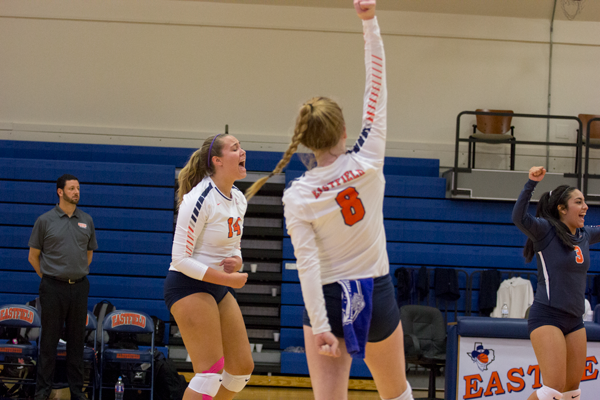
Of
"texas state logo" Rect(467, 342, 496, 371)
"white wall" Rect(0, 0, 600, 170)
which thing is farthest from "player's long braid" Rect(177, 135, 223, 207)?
"white wall" Rect(0, 0, 600, 170)

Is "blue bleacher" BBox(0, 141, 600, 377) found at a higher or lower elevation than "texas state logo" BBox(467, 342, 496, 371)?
higher

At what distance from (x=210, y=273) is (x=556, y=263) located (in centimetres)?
219

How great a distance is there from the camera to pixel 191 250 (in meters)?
2.91

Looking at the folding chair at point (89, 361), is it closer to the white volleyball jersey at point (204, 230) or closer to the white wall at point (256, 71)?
the white volleyball jersey at point (204, 230)

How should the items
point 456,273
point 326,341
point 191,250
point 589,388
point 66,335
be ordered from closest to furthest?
1. point 326,341
2. point 191,250
3. point 589,388
4. point 66,335
5. point 456,273

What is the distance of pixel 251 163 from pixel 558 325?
4742mm

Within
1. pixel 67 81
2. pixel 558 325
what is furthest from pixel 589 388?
pixel 67 81

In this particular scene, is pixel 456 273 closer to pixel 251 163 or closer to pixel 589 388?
pixel 589 388

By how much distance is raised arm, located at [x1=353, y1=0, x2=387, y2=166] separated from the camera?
1989 millimetres

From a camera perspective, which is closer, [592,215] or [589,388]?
[589,388]

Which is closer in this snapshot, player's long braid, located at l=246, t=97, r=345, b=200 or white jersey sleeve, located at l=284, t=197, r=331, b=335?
white jersey sleeve, located at l=284, t=197, r=331, b=335

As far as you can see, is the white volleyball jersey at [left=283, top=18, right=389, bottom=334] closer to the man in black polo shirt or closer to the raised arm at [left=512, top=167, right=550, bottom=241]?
the raised arm at [left=512, top=167, right=550, bottom=241]

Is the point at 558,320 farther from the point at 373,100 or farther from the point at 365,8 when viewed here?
the point at 365,8

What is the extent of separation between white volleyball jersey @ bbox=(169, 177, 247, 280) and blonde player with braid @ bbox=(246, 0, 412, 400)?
1078 mm
